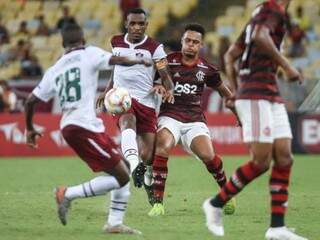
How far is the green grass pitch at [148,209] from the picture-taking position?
384 inches

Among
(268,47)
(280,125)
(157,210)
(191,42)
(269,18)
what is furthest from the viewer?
(191,42)

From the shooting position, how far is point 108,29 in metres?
28.3

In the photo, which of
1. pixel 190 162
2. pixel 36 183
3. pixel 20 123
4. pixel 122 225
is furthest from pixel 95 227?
pixel 20 123

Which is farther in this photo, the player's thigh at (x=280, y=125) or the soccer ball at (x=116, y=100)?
the soccer ball at (x=116, y=100)

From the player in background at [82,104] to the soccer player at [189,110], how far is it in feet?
7.27

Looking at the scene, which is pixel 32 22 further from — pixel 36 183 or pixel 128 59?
pixel 128 59

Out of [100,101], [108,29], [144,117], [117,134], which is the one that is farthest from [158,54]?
[108,29]

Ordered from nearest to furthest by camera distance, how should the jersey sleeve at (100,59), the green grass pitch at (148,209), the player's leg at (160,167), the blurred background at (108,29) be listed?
the jersey sleeve at (100,59) → the green grass pitch at (148,209) → the player's leg at (160,167) → the blurred background at (108,29)

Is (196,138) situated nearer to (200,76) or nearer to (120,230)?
(200,76)

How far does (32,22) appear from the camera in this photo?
29.2 meters

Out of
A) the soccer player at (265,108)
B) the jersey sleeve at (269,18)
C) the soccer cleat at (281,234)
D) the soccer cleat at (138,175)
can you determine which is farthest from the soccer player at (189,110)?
the jersey sleeve at (269,18)

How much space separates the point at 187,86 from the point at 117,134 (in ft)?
34.7

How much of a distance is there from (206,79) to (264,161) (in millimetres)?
3246

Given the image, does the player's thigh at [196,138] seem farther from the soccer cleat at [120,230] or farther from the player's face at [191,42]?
the soccer cleat at [120,230]
